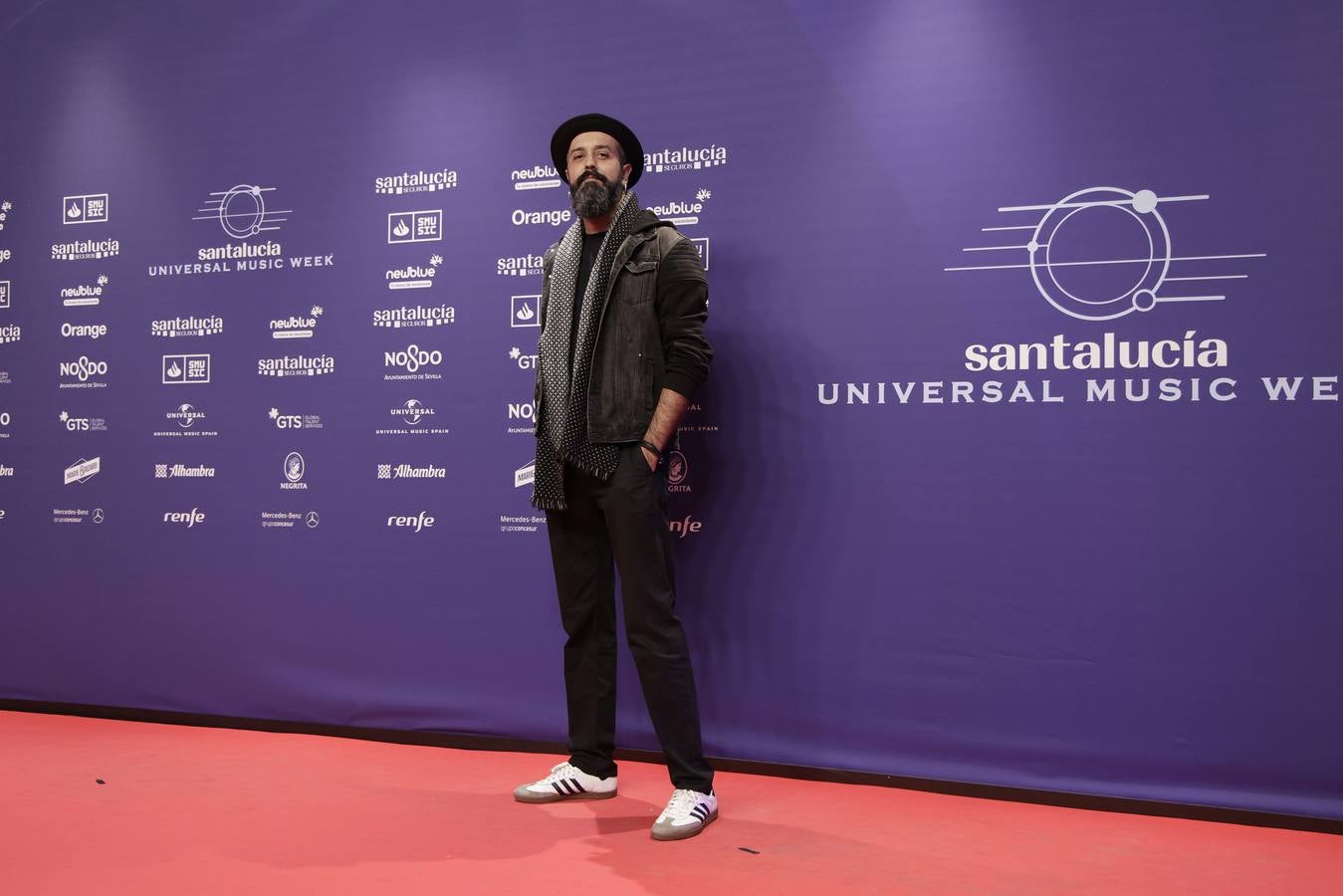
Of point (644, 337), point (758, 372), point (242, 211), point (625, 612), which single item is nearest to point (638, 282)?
point (644, 337)

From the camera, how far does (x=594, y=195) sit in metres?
2.81

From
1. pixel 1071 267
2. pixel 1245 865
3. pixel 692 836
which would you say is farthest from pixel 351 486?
pixel 1245 865

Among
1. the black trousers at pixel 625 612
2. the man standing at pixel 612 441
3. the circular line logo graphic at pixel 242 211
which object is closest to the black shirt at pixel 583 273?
the man standing at pixel 612 441

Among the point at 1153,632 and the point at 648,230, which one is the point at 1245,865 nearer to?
the point at 1153,632

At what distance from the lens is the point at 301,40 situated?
3727mm

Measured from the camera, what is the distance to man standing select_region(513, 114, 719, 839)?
105 inches

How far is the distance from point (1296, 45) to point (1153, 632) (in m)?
1.49

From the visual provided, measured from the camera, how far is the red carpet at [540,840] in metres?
2.24

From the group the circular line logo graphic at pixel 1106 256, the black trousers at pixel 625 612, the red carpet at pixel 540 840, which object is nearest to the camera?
the red carpet at pixel 540 840

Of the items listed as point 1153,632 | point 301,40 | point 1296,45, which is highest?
point 301,40

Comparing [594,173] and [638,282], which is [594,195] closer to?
[594,173]

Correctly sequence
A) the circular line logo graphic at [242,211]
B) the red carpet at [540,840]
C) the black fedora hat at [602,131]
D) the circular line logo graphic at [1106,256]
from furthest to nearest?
the circular line logo graphic at [242,211] → the black fedora hat at [602,131] → the circular line logo graphic at [1106,256] → the red carpet at [540,840]

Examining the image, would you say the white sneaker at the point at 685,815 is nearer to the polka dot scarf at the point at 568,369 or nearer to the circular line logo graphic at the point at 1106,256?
the polka dot scarf at the point at 568,369

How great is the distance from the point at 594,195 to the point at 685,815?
156 cm
